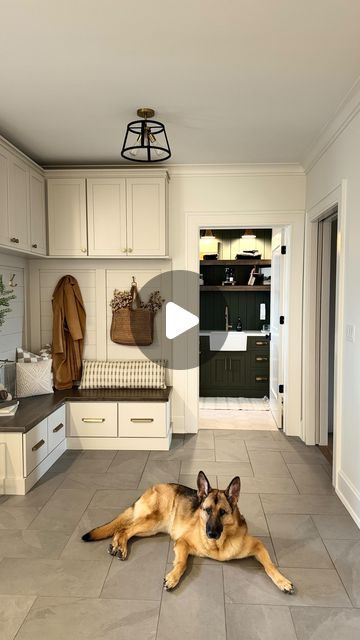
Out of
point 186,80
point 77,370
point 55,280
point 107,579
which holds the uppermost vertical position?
point 186,80

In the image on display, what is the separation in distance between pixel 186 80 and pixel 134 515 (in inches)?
100

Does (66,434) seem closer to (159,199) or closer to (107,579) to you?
(107,579)

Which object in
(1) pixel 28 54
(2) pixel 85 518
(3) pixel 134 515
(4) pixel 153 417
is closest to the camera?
(1) pixel 28 54

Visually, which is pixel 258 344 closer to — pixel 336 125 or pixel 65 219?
pixel 65 219

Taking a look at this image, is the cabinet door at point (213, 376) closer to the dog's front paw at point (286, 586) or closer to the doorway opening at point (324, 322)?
the doorway opening at point (324, 322)

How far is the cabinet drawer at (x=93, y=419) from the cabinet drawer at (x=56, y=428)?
116 millimetres

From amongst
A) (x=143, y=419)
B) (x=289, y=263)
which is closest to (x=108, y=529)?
(x=143, y=419)

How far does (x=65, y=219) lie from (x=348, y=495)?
3270mm

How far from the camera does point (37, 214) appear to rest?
408 centimetres

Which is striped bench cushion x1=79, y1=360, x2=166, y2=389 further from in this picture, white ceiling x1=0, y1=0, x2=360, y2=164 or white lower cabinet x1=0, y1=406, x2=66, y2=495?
white ceiling x1=0, y1=0, x2=360, y2=164

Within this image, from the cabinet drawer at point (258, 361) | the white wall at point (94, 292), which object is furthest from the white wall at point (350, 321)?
the cabinet drawer at point (258, 361)

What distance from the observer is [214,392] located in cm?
624

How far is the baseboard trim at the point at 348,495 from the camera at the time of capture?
9.29 ft

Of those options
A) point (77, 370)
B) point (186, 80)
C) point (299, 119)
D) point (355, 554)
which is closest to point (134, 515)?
point (355, 554)
